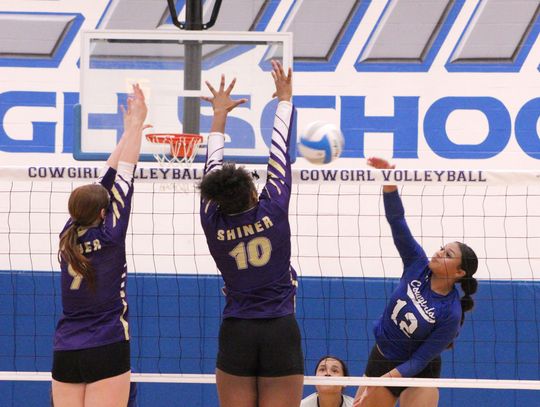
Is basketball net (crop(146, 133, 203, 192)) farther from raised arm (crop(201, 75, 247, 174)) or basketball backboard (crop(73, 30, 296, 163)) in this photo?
raised arm (crop(201, 75, 247, 174))

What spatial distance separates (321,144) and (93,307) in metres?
1.56

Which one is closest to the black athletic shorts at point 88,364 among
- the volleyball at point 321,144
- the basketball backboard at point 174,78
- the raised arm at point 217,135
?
the raised arm at point 217,135

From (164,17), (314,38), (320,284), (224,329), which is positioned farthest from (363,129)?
(224,329)

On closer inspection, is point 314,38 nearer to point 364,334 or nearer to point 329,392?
point 364,334

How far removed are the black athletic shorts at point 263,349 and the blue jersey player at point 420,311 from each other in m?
1.38

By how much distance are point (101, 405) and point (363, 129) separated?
4.82 metres

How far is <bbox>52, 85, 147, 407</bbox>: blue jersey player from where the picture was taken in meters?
4.72

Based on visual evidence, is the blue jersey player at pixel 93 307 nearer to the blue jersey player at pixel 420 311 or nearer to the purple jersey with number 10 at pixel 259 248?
the purple jersey with number 10 at pixel 259 248

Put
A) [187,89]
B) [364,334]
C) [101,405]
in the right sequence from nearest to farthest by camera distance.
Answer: [101,405] < [187,89] < [364,334]

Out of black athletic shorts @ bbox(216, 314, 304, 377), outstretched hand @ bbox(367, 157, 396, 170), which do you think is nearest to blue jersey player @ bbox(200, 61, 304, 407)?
black athletic shorts @ bbox(216, 314, 304, 377)

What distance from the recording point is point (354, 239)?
872cm

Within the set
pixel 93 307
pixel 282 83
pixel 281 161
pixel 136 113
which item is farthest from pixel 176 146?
pixel 93 307

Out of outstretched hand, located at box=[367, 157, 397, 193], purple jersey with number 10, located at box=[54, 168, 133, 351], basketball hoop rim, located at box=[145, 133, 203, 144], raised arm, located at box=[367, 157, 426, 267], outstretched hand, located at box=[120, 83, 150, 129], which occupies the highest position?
basketball hoop rim, located at box=[145, 133, 203, 144]

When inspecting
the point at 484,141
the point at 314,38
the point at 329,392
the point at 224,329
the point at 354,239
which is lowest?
the point at 329,392
